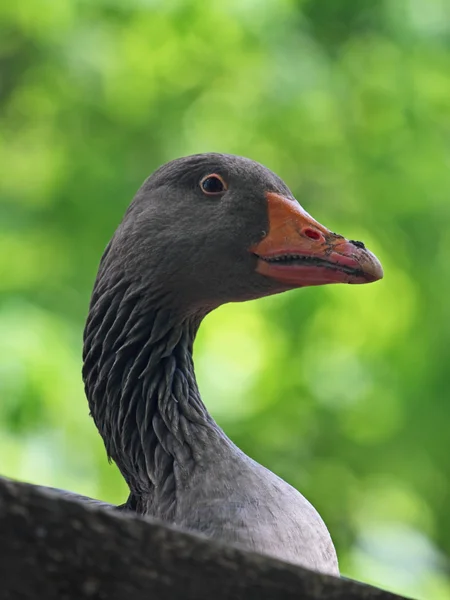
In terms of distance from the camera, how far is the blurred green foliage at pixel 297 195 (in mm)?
3742

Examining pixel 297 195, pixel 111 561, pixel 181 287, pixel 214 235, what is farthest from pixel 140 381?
pixel 297 195

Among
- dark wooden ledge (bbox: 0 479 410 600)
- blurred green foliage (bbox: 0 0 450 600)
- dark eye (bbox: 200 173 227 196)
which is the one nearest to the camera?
dark wooden ledge (bbox: 0 479 410 600)

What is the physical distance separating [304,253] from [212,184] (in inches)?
11.0

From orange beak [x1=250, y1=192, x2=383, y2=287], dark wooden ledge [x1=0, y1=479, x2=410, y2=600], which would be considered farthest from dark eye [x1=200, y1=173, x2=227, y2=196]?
dark wooden ledge [x1=0, y1=479, x2=410, y2=600]

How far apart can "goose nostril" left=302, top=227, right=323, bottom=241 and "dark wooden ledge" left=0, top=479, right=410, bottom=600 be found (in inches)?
43.2

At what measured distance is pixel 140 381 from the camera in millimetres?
1913

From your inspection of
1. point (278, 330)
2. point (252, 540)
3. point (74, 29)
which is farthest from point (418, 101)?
point (252, 540)

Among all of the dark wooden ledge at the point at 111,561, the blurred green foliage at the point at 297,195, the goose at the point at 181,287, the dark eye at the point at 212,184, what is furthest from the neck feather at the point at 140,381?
the blurred green foliage at the point at 297,195

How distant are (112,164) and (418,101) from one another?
4.68 ft

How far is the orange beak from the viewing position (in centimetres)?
172

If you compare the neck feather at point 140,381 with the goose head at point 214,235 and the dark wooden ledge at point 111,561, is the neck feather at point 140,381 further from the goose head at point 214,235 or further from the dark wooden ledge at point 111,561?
the dark wooden ledge at point 111,561

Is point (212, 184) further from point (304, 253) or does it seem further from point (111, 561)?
point (111, 561)

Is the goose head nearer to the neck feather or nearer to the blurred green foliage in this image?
the neck feather

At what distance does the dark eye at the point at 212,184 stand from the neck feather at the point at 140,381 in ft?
0.81
